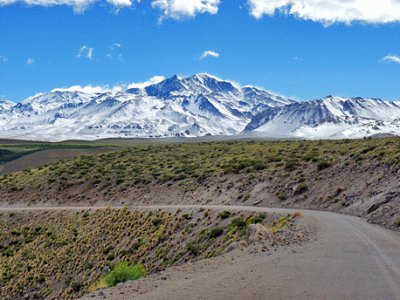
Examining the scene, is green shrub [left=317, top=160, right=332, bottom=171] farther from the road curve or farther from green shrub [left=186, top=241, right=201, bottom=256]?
the road curve

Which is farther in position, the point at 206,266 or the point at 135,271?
the point at 135,271

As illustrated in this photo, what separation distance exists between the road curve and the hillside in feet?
27.9

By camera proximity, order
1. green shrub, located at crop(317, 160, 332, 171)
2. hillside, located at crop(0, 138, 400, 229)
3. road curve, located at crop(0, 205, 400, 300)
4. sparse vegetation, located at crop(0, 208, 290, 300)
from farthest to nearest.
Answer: green shrub, located at crop(317, 160, 332, 171), hillside, located at crop(0, 138, 400, 229), sparse vegetation, located at crop(0, 208, 290, 300), road curve, located at crop(0, 205, 400, 300)

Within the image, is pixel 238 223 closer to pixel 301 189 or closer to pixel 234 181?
pixel 301 189

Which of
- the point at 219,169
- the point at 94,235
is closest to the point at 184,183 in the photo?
the point at 219,169

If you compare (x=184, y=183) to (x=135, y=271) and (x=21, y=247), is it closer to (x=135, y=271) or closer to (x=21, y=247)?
(x=21, y=247)

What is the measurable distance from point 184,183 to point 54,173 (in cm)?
2471

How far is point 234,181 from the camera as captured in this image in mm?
51219

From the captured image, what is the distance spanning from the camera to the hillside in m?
37.7

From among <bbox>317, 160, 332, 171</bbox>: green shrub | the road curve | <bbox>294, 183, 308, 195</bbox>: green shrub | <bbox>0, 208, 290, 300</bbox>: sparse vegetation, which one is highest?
<bbox>317, 160, 332, 171</bbox>: green shrub

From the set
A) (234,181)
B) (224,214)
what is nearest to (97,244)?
(224,214)

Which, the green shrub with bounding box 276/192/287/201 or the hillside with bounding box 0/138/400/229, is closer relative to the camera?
the hillside with bounding box 0/138/400/229

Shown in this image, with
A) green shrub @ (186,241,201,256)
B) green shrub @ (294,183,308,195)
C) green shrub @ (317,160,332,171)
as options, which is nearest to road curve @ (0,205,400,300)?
green shrub @ (186,241,201,256)

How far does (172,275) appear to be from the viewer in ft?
58.3
